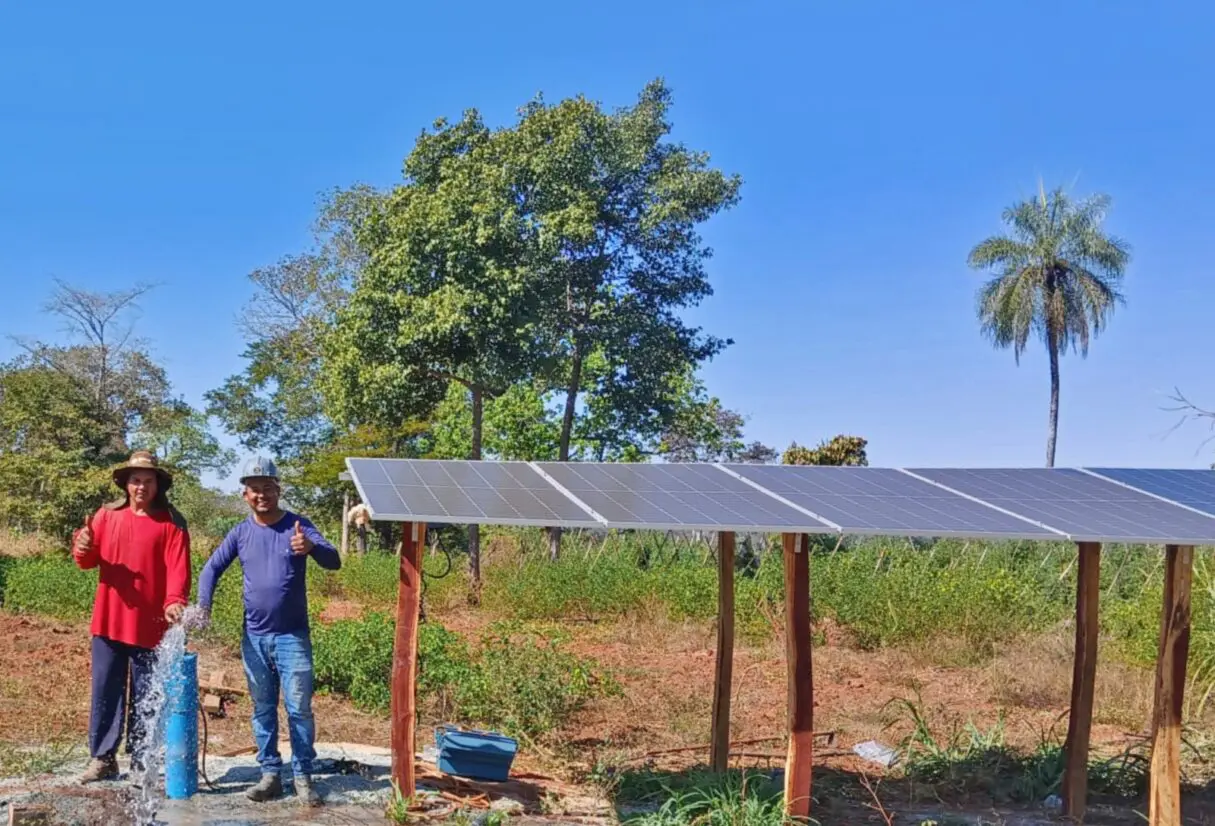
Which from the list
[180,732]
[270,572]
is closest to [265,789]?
[180,732]

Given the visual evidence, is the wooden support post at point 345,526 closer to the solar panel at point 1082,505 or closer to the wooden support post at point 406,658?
the wooden support post at point 406,658

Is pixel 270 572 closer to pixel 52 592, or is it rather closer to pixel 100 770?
pixel 100 770

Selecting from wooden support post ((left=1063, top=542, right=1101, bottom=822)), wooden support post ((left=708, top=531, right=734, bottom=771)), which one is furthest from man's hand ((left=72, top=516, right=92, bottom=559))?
wooden support post ((left=1063, top=542, right=1101, bottom=822))

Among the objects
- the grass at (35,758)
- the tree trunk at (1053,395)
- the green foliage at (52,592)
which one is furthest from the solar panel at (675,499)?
the tree trunk at (1053,395)

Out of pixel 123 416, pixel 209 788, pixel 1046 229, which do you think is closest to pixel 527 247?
pixel 209 788

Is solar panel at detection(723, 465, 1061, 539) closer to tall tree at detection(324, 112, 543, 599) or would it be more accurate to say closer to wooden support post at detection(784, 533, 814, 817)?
wooden support post at detection(784, 533, 814, 817)

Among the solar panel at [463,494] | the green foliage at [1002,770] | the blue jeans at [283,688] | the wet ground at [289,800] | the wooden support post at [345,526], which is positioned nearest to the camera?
the solar panel at [463,494]

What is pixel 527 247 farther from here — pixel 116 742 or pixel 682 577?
pixel 116 742

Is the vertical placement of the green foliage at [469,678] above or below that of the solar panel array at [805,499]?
below

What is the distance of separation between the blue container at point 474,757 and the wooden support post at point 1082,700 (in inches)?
124

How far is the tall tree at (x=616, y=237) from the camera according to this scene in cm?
1614

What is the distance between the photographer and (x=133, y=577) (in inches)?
215

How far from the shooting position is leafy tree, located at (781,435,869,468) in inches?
776

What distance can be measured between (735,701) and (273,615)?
17.3ft
